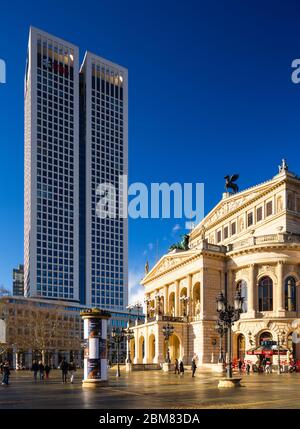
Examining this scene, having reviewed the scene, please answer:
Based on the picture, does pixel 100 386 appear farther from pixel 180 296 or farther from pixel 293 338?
pixel 180 296

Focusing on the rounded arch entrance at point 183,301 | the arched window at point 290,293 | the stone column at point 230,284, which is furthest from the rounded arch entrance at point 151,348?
the arched window at point 290,293

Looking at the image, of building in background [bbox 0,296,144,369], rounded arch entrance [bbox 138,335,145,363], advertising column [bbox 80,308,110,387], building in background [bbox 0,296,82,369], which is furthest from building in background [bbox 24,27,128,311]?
advertising column [bbox 80,308,110,387]

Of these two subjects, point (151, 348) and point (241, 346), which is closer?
point (241, 346)

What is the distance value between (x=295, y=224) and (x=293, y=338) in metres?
15.2

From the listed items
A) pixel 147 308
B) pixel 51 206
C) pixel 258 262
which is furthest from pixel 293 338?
pixel 51 206

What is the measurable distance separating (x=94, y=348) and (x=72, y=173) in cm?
14595

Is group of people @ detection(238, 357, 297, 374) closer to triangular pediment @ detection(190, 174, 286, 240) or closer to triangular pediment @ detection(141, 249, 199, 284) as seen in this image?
triangular pediment @ detection(141, 249, 199, 284)

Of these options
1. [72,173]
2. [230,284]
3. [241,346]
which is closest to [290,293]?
[230,284]

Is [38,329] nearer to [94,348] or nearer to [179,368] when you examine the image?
[179,368]

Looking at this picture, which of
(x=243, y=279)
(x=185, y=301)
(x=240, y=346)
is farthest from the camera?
(x=185, y=301)

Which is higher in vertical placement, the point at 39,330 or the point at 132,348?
the point at 39,330

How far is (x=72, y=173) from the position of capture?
586 ft

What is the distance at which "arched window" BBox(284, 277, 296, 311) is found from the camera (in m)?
66.1

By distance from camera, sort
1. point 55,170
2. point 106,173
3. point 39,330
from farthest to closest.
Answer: point 106,173
point 55,170
point 39,330
